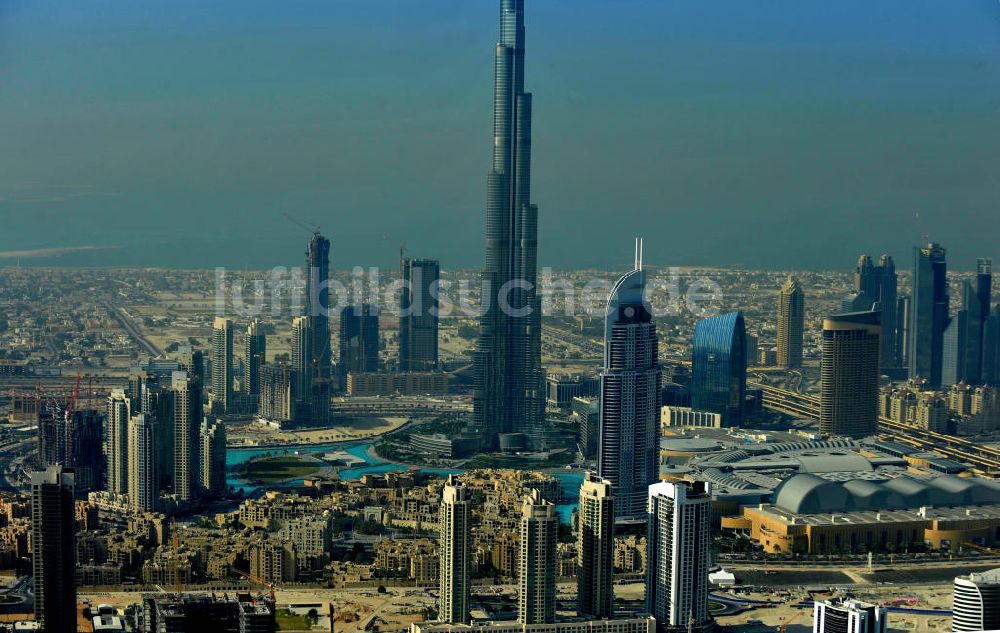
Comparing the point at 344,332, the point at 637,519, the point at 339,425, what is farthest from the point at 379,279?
the point at 637,519

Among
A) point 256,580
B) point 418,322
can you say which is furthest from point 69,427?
point 418,322

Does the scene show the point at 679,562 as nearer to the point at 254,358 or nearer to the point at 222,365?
the point at 222,365

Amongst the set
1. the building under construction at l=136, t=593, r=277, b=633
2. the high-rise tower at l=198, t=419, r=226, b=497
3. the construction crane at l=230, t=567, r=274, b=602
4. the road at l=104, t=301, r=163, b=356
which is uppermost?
the road at l=104, t=301, r=163, b=356

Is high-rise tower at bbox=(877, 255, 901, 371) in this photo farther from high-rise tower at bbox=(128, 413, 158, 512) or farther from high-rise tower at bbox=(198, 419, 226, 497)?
high-rise tower at bbox=(128, 413, 158, 512)

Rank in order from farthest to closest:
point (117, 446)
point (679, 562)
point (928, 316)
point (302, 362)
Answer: point (928, 316)
point (302, 362)
point (117, 446)
point (679, 562)

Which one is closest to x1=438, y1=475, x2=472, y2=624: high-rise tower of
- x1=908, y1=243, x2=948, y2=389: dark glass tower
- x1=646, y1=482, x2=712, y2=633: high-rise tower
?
x1=646, y1=482, x2=712, y2=633: high-rise tower

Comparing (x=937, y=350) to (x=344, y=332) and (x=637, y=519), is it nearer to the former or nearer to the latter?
(x=344, y=332)
